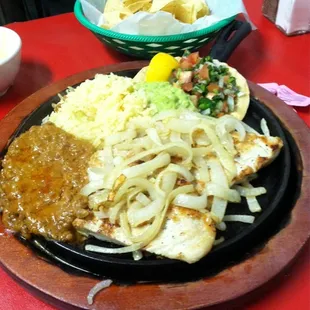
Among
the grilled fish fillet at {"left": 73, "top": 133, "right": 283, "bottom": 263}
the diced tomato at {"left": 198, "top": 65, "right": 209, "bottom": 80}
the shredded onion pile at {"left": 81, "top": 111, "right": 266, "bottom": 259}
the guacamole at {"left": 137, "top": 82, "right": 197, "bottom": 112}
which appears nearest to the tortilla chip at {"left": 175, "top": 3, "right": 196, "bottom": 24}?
the diced tomato at {"left": 198, "top": 65, "right": 209, "bottom": 80}

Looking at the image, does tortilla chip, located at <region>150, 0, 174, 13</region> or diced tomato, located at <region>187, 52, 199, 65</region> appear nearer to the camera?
diced tomato, located at <region>187, 52, 199, 65</region>

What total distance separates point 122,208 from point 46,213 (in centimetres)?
28

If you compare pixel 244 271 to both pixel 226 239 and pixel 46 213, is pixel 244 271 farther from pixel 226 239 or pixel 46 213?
pixel 46 213

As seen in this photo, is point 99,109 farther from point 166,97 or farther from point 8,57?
point 8,57

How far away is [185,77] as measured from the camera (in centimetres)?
207

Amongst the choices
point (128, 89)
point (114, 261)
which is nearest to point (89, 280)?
point (114, 261)

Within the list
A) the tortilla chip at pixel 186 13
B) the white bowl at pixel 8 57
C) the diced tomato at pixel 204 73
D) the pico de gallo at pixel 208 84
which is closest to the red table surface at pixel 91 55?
the white bowl at pixel 8 57

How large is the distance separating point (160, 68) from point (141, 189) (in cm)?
87

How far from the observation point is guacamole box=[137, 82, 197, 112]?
76.2 inches

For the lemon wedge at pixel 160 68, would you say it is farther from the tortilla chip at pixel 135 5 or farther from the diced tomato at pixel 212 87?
the tortilla chip at pixel 135 5

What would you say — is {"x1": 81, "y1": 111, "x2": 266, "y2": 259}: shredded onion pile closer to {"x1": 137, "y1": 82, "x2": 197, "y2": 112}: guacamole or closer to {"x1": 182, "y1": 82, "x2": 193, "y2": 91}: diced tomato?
{"x1": 137, "y1": 82, "x2": 197, "y2": 112}: guacamole

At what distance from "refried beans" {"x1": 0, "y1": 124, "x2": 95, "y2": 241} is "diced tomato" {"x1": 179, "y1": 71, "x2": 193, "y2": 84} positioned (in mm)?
601

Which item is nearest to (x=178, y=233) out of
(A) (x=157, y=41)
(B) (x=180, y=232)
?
(B) (x=180, y=232)

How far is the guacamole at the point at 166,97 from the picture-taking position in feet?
6.35
